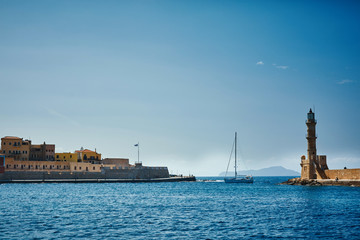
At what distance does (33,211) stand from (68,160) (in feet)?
275

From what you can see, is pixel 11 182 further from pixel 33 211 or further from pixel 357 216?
pixel 357 216

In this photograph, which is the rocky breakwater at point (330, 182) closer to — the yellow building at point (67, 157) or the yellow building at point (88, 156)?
the yellow building at point (88, 156)

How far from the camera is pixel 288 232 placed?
87.4ft

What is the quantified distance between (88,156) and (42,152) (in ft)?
46.4

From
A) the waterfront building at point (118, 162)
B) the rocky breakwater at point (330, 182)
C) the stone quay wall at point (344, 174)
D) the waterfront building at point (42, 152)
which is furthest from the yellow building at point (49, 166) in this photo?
the stone quay wall at point (344, 174)

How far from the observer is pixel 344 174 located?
266 ft

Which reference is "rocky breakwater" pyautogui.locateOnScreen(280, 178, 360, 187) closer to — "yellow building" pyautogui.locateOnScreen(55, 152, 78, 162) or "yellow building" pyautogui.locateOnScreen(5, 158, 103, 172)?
"yellow building" pyautogui.locateOnScreen(5, 158, 103, 172)

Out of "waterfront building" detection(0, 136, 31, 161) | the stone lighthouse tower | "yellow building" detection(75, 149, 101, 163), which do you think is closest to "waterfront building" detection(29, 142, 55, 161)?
"waterfront building" detection(0, 136, 31, 161)

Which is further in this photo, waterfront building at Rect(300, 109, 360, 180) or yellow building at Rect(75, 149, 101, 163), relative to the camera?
yellow building at Rect(75, 149, 101, 163)

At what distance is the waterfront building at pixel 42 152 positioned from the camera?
374ft

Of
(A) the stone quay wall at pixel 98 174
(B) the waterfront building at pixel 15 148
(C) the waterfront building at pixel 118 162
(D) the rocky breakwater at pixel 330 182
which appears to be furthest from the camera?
(C) the waterfront building at pixel 118 162

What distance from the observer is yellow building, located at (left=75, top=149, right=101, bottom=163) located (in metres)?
123

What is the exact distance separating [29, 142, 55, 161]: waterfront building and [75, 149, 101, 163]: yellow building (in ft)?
29.2

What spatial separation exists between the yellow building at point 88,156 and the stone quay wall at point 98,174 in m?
8.47
